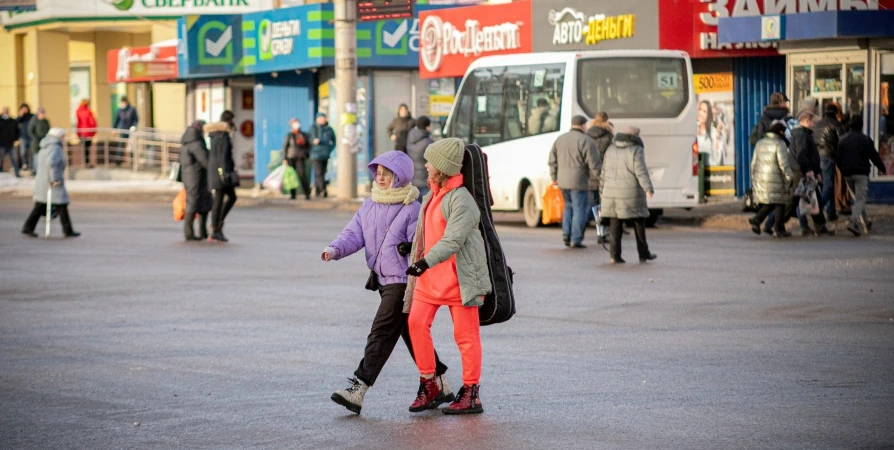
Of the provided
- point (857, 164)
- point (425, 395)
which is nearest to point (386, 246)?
point (425, 395)

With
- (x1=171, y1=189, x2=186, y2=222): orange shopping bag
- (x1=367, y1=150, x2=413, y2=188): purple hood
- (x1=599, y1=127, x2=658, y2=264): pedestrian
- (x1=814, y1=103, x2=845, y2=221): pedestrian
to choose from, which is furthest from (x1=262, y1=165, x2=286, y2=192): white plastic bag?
(x1=367, y1=150, x2=413, y2=188): purple hood

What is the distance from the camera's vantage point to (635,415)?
7.74 meters

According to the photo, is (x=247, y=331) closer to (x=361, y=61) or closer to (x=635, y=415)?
(x=635, y=415)

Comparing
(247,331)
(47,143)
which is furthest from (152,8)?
(247,331)

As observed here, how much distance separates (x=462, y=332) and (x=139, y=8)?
129 ft

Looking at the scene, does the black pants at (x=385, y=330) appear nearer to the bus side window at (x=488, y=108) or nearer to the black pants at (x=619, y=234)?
the black pants at (x=619, y=234)

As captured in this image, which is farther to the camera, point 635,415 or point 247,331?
point 247,331

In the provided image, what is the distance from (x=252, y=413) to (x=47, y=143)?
45.4ft

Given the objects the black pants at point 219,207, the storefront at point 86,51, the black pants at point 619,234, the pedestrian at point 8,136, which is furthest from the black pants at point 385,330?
the storefront at point 86,51

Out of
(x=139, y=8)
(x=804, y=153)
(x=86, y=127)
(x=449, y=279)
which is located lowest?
(x=449, y=279)

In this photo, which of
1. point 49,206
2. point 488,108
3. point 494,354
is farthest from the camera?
point 488,108

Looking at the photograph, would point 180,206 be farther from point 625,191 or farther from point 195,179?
point 625,191

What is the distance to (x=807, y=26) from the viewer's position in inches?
925

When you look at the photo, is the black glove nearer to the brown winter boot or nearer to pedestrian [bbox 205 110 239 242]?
the brown winter boot
